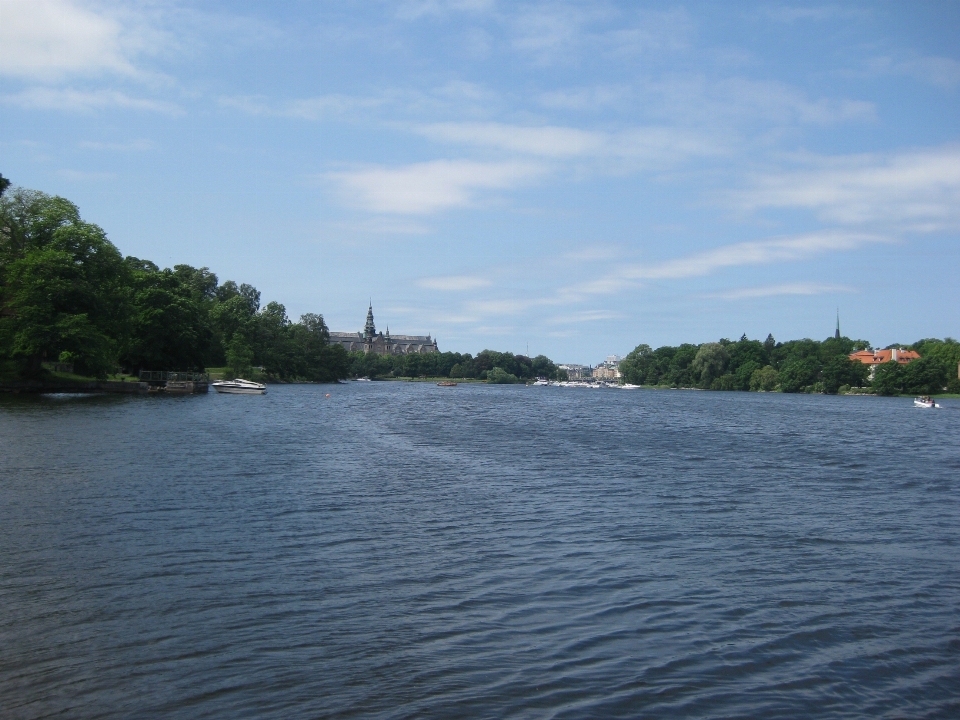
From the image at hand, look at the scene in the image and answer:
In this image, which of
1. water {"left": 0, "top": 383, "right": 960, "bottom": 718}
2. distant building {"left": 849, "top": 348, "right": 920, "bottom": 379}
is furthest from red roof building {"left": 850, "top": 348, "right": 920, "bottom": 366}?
water {"left": 0, "top": 383, "right": 960, "bottom": 718}

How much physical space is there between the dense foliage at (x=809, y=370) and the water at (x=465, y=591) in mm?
122944

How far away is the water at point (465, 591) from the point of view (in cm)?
835

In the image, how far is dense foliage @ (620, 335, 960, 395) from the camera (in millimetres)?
133625

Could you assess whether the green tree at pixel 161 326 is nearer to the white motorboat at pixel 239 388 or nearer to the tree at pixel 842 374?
the white motorboat at pixel 239 388

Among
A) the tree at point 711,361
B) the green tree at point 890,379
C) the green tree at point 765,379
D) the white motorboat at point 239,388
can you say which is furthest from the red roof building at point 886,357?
the white motorboat at point 239,388

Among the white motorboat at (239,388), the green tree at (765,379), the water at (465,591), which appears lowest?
the water at (465,591)

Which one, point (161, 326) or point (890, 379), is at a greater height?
point (161, 326)

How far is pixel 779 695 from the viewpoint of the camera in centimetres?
853

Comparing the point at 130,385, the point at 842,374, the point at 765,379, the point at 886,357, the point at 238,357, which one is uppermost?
the point at 886,357

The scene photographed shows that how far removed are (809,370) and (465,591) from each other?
159 m

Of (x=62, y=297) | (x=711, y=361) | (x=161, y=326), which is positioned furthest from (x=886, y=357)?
(x=62, y=297)

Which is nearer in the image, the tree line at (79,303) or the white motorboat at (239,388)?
the tree line at (79,303)

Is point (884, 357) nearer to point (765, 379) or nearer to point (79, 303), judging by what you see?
point (765, 379)

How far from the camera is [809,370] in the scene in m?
156
